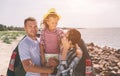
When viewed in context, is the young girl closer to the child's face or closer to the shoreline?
the child's face

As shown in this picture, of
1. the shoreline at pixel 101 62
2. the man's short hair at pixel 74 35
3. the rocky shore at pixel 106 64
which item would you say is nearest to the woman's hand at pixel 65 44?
the man's short hair at pixel 74 35

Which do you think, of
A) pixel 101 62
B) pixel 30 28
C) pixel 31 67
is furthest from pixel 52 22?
pixel 101 62

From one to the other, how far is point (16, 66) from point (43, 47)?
1.55 ft

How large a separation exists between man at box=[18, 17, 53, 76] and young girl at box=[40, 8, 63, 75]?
0.09 meters

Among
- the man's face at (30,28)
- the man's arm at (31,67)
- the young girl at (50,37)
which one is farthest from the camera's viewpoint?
the young girl at (50,37)

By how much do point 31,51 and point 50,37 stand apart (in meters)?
0.43

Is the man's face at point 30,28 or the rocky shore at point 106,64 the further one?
the rocky shore at point 106,64

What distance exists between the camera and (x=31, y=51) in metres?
4.13

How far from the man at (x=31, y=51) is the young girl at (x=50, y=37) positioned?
9 cm

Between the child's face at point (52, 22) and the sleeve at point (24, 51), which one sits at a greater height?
the child's face at point (52, 22)

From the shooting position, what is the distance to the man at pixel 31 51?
13.4 feet

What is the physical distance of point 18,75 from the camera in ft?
14.9

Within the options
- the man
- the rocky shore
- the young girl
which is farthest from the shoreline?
the man

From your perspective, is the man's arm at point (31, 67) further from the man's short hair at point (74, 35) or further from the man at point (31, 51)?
the man's short hair at point (74, 35)
